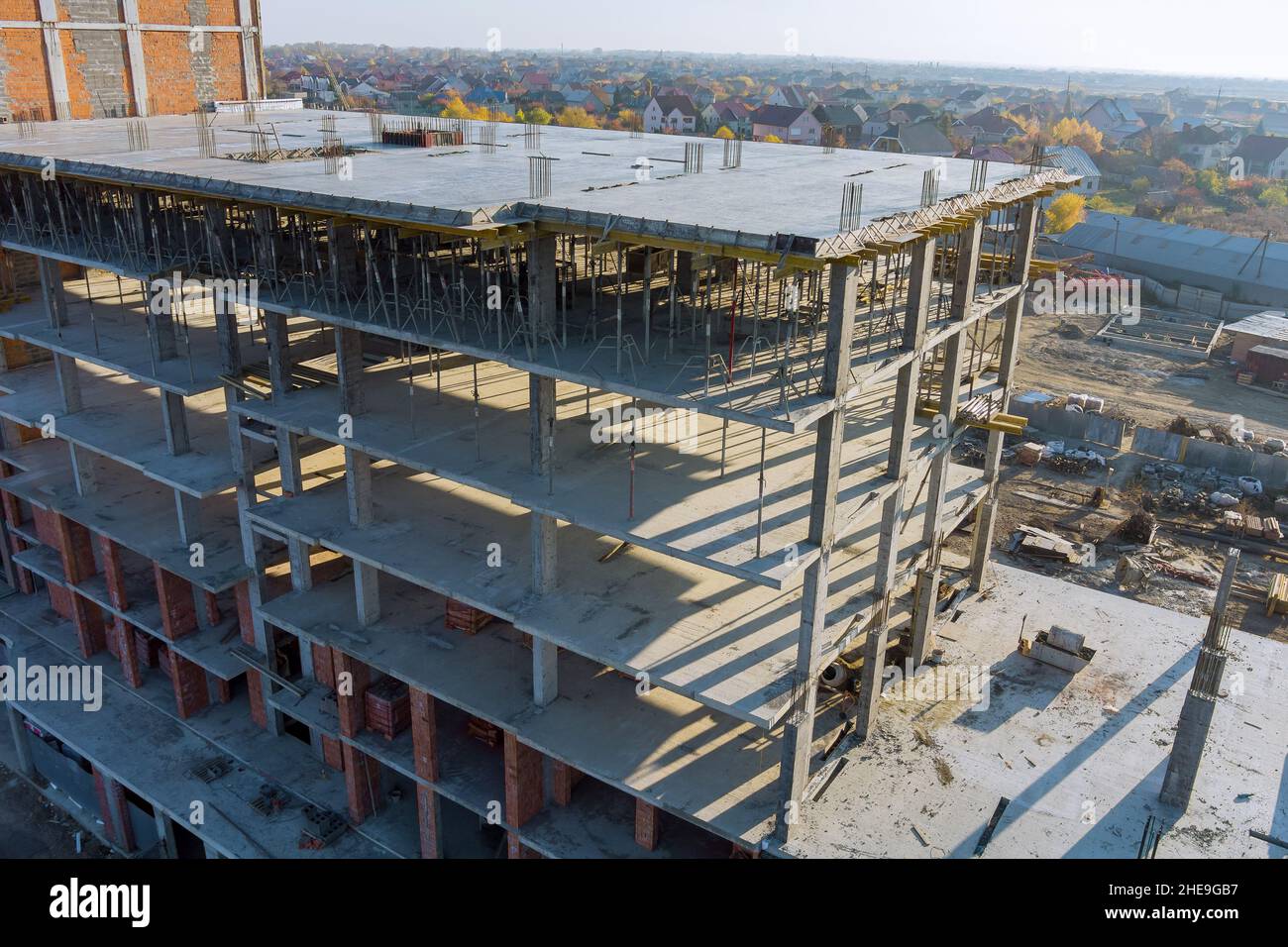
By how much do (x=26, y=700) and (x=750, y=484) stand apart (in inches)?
859

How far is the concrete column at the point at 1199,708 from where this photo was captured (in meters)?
18.6

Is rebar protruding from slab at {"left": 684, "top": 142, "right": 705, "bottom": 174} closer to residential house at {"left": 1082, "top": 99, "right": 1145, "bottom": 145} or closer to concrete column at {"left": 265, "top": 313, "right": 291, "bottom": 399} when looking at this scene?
concrete column at {"left": 265, "top": 313, "right": 291, "bottom": 399}

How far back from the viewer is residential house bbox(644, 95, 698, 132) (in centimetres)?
14012

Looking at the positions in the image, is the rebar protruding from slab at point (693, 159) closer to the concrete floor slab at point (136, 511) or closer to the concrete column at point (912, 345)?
the concrete column at point (912, 345)

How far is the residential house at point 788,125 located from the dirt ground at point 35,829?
377 ft

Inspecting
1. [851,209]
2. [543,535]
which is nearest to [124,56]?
[543,535]

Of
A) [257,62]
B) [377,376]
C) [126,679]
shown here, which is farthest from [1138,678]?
[257,62]

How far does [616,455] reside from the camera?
20.8 metres

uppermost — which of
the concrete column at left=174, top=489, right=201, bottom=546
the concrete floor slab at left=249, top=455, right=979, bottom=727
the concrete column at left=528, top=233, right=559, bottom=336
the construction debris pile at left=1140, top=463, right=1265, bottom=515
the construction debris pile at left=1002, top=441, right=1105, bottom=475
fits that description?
the concrete column at left=528, top=233, right=559, bottom=336

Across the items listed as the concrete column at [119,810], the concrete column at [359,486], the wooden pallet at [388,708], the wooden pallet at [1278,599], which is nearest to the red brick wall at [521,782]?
the wooden pallet at [388,708]

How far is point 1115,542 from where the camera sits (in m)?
39.2

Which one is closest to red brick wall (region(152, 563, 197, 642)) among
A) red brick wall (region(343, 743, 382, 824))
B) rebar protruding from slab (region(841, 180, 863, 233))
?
red brick wall (region(343, 743, 382, 824))

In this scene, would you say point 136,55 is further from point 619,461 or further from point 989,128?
point 989,128

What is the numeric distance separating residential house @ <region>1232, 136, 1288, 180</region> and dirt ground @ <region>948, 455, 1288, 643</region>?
373ft
